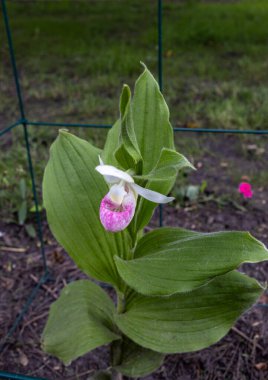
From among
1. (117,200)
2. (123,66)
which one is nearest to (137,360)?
(117,200)

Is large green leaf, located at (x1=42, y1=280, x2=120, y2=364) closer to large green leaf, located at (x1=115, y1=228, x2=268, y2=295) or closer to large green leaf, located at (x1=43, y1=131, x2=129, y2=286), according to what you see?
large green leaf, located at (x1=43, y1=131, x2=129, y2=286)

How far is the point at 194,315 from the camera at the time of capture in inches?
39.6

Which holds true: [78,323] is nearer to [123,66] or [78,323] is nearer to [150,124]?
[150,124]

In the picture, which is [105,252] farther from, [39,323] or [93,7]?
[93,7]

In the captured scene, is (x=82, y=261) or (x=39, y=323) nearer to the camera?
(x=82, y=261)

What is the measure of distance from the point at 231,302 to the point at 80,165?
18.5 inches

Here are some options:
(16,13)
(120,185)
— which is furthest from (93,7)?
(120,185)

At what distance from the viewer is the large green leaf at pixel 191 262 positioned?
2.80 ft

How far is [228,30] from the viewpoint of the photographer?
4.59 metres

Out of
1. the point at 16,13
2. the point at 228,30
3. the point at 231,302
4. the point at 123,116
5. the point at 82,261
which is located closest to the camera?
the point at 123,116

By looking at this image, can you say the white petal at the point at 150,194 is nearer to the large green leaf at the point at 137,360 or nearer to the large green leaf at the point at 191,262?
the large green leaf at the point at 191,262

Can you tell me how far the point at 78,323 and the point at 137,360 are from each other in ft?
0.57

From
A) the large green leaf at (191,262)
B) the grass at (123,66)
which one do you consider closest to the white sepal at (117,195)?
the large green leaf at (191,262)

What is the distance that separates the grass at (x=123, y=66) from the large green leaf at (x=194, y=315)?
1.10m
